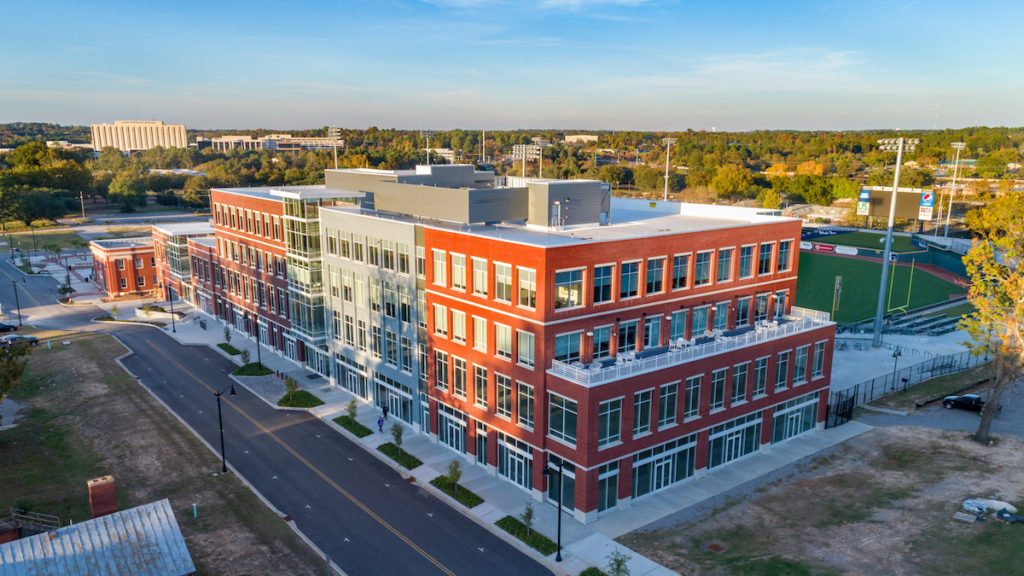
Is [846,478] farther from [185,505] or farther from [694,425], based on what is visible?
[185,505]

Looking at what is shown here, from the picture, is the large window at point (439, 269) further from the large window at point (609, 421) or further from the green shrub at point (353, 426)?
the large window at point (609, 421)

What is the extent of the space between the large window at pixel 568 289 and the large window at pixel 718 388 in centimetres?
993

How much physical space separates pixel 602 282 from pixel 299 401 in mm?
28165

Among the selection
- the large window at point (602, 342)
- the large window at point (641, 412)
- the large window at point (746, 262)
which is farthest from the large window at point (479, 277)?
the large window at point (746, 262)

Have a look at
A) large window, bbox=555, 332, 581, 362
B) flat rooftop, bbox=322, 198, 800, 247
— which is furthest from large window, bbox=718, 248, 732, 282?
large window, bbox=555, 332, 581, 362

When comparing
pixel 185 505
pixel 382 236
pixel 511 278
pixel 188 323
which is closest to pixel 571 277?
pixel 511 278

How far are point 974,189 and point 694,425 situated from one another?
567ft

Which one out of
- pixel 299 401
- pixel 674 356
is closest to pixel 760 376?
pixel 674 356

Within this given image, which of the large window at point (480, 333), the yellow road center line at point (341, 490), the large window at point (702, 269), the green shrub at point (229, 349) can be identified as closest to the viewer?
the yellow road center line at point (341, 490)

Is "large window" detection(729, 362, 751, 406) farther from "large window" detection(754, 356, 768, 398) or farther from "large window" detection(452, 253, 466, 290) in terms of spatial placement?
"large window" detection(452, 253, 466, 290)

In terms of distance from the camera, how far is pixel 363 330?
49.9 m

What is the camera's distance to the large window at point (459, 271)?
128ft

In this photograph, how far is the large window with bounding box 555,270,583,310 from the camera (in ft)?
113

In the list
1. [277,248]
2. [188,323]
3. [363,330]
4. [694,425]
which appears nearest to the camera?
[694,425]
